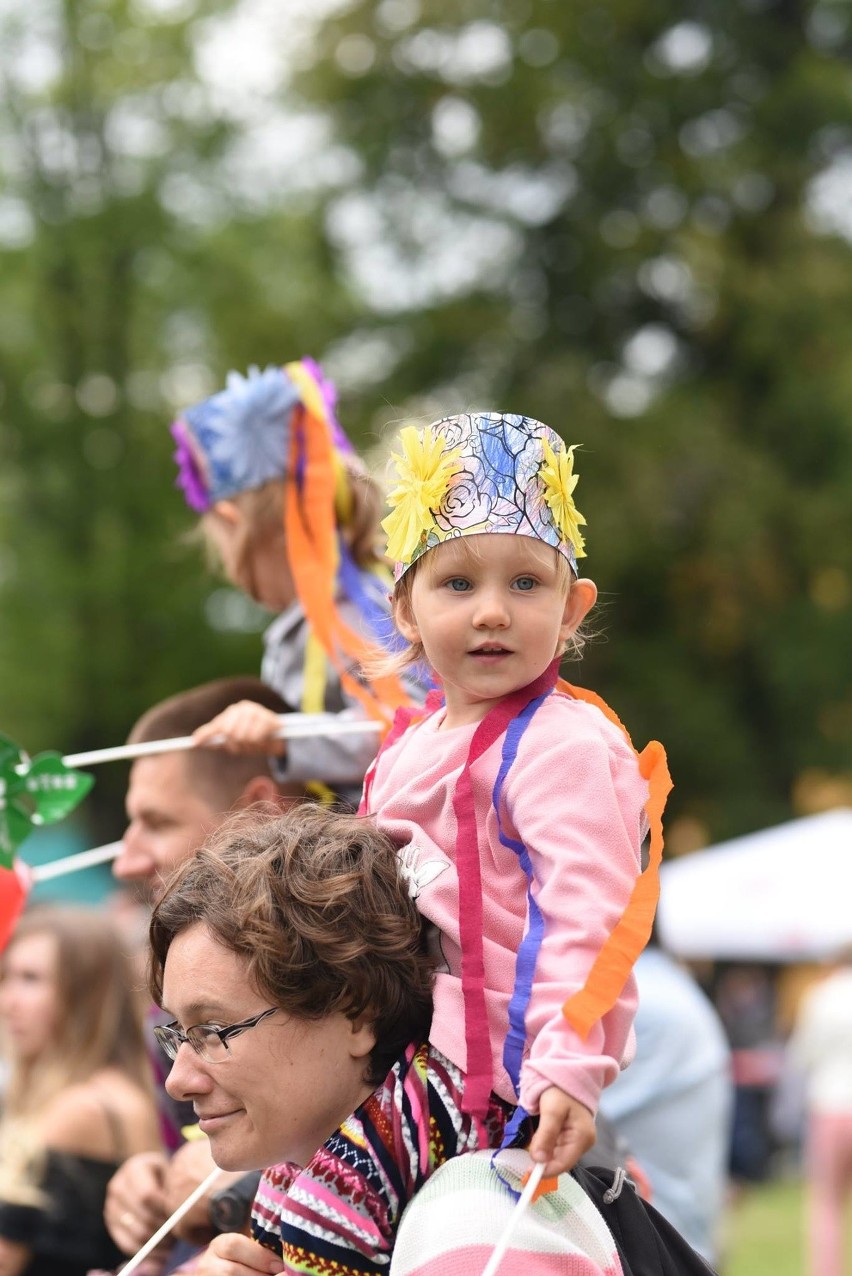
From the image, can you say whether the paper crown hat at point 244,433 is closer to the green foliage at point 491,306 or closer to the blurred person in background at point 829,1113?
the blurred person in background at point 829,1113

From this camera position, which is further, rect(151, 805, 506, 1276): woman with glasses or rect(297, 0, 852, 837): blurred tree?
rect(297, 0, 852, 837): blurred tree

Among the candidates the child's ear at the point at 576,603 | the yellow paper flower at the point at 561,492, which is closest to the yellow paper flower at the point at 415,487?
the yellow paper flower at the point at 561,492

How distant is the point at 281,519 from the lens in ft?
13.8

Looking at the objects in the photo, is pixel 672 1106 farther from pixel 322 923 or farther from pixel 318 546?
pixel 322 923

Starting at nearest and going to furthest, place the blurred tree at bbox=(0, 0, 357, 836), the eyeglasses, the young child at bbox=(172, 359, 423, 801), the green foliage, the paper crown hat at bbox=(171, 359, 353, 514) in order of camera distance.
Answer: the eyeglasses
the young child at bbox=(172, 359, 423, 801)
the paper crown hat at bbox=(171, 359, 353, 514)
the blurred tree at bbox=(0, 0, 357, 836)
the green foliage

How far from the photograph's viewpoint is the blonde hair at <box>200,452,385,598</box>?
4207 mm

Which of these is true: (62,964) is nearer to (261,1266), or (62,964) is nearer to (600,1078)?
(261,1266)

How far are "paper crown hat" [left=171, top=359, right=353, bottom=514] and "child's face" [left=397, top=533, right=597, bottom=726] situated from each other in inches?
62.1

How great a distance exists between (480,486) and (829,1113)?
343 inches

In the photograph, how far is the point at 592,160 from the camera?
68.8ft

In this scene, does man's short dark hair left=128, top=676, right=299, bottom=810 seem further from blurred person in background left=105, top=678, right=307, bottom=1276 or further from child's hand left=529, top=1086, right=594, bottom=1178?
child's hand left=529, top=1086, right=594, bottom=1178

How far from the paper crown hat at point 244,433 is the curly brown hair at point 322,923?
5.36 feet

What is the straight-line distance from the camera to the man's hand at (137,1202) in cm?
348

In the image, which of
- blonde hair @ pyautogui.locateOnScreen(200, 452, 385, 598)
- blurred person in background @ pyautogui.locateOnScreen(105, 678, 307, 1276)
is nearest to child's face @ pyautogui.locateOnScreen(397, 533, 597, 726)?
blurred person in background @ pyautogui.locateOnScreen(105, 678, 307, 1276)
